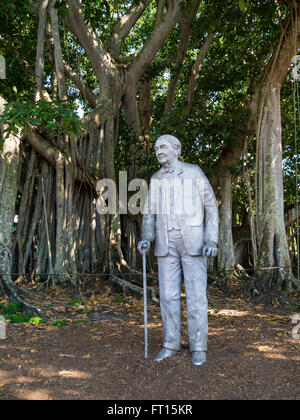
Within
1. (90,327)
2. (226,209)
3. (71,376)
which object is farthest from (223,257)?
(71,376)

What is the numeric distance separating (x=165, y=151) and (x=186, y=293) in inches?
48.9

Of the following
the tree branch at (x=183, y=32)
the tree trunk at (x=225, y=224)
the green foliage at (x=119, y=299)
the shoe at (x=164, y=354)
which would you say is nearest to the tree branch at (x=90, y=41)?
the tree branch at (x=183, y=32)

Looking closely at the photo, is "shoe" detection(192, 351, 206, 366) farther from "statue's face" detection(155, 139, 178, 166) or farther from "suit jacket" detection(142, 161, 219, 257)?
"statue's face" detection(155, 139, 178, 166)

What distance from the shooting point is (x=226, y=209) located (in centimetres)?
900

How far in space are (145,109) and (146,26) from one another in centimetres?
285

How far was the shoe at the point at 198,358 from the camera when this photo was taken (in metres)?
3.33

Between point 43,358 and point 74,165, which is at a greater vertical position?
point 74,165

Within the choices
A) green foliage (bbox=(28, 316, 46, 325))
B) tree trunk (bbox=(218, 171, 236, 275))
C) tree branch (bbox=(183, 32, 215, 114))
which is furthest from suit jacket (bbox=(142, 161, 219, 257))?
tree trunk (bbox=(218, 171, 236, 275))

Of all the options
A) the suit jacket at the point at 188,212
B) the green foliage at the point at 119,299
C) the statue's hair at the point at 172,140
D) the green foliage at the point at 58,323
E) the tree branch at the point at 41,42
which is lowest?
the green foliage at the point at 58,323

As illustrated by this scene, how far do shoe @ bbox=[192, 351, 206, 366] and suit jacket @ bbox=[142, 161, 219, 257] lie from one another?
829 millimetres

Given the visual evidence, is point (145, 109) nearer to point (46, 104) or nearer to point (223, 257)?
point (223, 257)

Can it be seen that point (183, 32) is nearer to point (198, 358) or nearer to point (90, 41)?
point (90, 41)

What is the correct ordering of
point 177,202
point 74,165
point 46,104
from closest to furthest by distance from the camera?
point 177,202
point 46,104
point 74,165

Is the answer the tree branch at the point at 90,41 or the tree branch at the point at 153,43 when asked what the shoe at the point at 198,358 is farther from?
the tree branch at the point at 153,43
